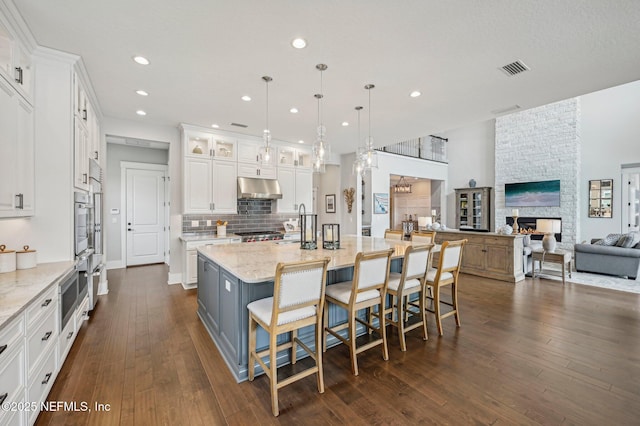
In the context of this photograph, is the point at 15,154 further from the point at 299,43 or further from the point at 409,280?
the point at 409,280

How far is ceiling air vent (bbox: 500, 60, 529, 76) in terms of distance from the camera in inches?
112

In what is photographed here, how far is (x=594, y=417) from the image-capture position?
180cm

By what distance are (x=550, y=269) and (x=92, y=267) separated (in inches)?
325

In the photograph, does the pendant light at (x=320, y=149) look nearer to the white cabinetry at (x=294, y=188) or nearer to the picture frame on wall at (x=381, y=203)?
the white cabinetry at (x=294, y=188)

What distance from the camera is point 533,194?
27.1ft

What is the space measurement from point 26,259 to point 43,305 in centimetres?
84

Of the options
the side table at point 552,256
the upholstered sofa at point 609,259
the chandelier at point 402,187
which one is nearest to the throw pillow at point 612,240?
the upholstered sofa at point 609,259

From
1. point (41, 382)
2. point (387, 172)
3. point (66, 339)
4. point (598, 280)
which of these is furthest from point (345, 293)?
point (387, 172)

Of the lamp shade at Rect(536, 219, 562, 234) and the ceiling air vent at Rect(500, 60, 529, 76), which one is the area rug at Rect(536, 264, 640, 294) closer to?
the lamp shade at Rect(536, 219, 562, 234)

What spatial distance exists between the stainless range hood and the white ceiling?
1700 mm

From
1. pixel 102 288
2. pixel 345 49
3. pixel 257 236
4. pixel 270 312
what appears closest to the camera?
pixel 270 312

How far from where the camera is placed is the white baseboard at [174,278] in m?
4.98

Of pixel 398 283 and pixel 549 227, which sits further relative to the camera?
pixel 549 227

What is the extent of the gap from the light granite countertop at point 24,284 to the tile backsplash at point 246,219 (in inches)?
103
